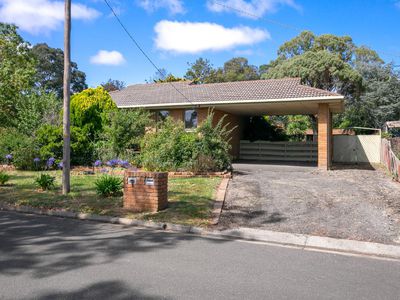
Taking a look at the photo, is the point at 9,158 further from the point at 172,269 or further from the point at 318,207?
the point at 172,269

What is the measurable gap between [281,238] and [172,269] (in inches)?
95.4

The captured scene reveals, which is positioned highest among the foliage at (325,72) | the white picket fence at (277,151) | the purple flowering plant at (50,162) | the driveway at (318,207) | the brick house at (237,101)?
the foliage at (325,72)

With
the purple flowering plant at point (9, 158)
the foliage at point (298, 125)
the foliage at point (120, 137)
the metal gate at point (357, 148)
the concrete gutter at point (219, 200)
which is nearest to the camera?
the concrete gutter at point (219, 200)

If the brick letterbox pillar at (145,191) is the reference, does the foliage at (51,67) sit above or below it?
above

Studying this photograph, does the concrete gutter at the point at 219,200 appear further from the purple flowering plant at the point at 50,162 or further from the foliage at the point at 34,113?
the foliage at the point at 34,113

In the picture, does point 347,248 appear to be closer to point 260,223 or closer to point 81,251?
point 260,223

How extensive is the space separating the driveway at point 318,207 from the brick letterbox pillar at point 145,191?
1447 millimetres

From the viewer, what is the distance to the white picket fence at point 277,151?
21773 millimetres

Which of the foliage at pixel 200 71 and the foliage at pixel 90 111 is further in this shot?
the foliage at pixel 200 71

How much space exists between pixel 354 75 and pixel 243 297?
32.4 m

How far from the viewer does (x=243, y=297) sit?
3.87 m

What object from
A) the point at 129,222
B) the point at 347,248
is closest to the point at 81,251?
the point at 129,222

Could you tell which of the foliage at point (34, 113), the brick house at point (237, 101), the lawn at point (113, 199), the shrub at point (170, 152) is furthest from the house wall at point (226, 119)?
the lawn at point (113, 199)

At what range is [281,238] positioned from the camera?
632 centimetres
